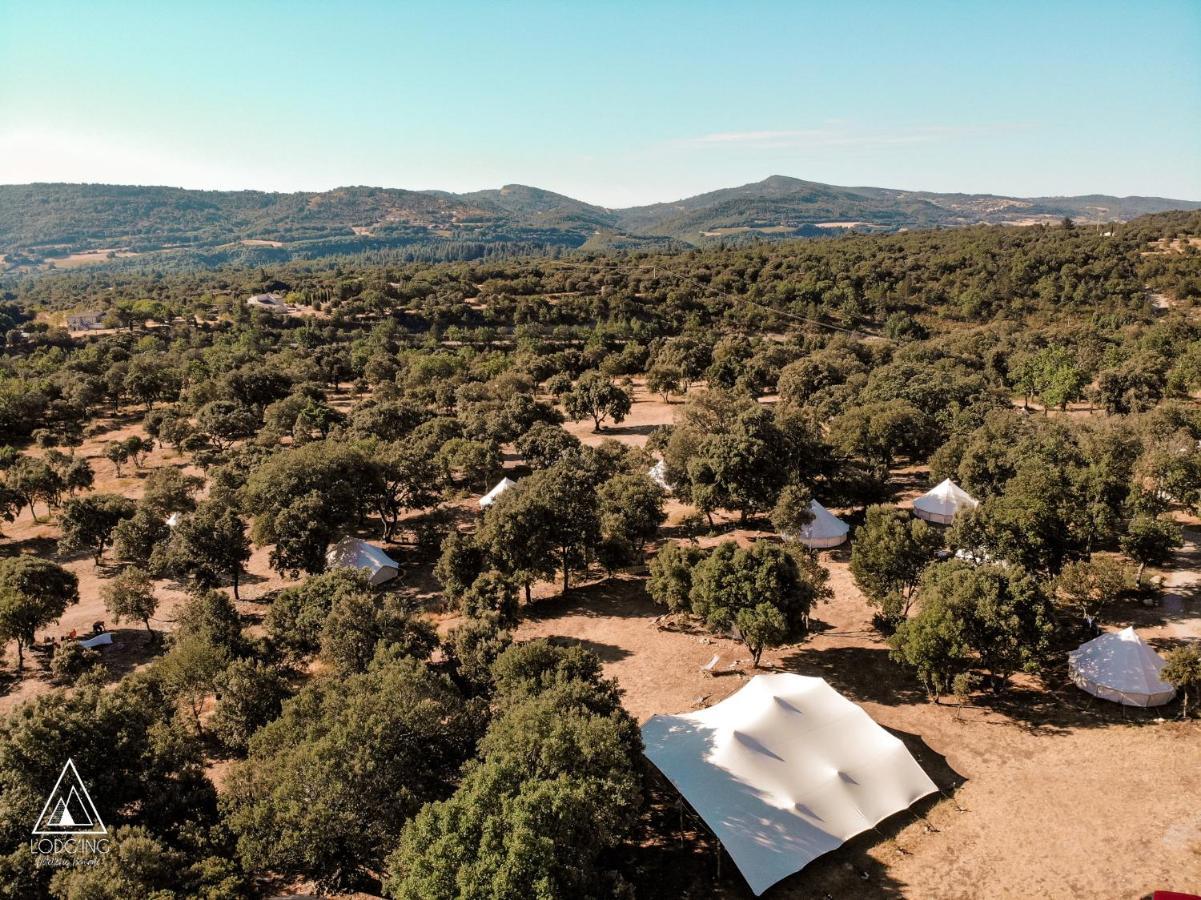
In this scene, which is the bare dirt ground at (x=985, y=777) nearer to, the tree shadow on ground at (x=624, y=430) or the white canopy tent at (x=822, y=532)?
the white canopy tent at (x=822, y=532)

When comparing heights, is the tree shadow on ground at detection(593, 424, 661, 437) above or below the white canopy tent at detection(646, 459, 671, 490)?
below

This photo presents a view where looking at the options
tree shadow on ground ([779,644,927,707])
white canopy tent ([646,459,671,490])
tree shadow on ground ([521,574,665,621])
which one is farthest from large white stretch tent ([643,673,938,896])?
white canopy tent ([646,459,671,490])

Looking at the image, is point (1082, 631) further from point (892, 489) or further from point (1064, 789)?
point (892, 489)

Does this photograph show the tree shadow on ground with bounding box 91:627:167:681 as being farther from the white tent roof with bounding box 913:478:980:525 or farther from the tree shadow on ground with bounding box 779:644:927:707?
the white tent roof with bounding box 913:478:980:525

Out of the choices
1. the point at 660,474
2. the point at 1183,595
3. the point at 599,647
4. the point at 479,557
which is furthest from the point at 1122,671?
the point at 479,557

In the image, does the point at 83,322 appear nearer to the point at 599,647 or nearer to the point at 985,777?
the point at 599,647

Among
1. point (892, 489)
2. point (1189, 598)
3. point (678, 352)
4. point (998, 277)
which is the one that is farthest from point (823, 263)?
point (1189, 598)

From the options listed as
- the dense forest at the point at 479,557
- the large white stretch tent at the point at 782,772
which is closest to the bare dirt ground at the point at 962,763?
the large white stretch tent at the point at 782,772
